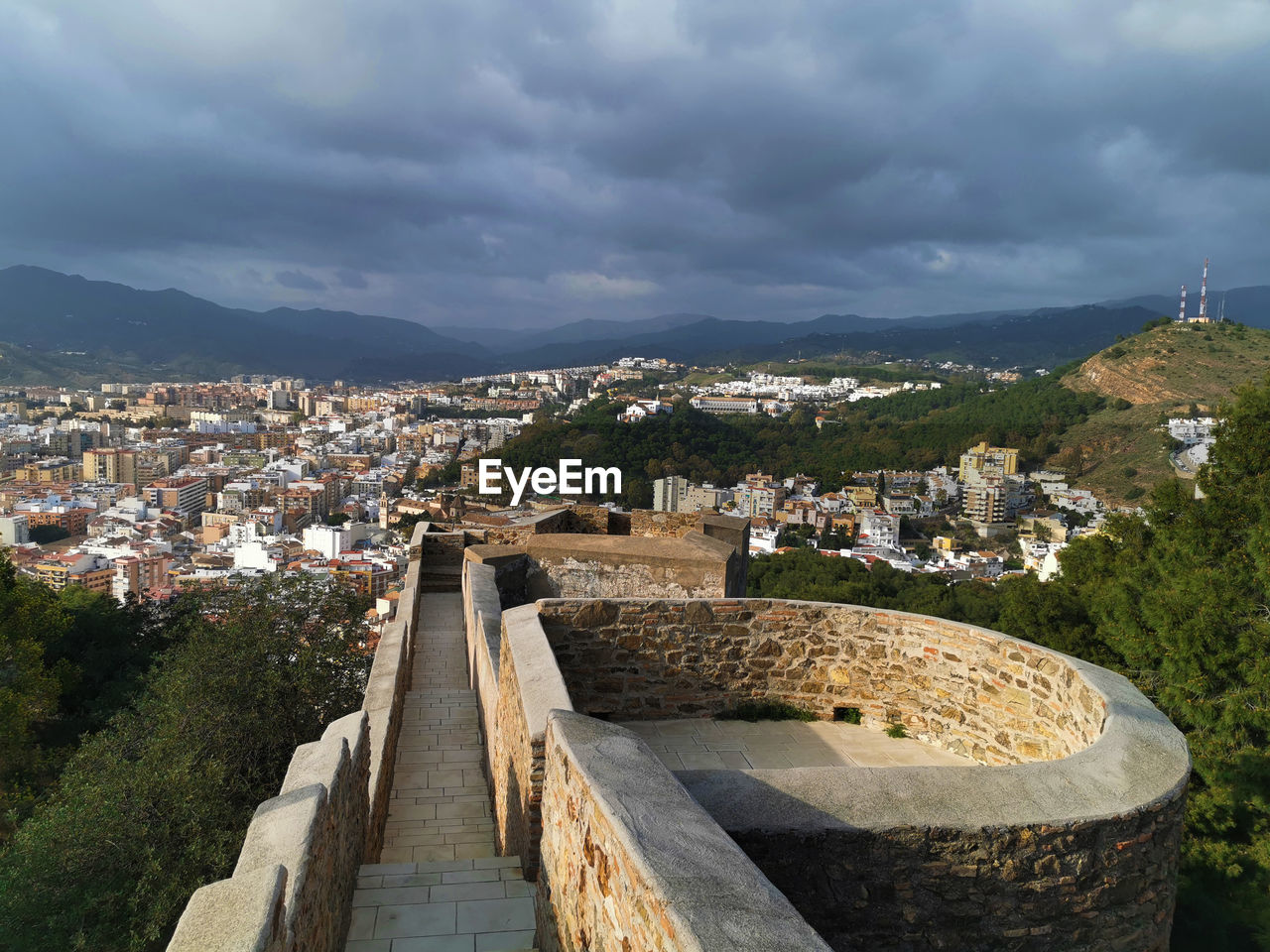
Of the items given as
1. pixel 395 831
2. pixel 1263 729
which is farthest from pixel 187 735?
pixel 1263 729

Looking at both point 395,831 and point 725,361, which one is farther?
point 725,361

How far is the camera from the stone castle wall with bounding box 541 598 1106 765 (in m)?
3.93

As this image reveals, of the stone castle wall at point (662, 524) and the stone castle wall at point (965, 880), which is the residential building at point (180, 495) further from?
the stone castle wall at point (965, 880)

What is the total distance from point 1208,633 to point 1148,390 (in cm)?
7124

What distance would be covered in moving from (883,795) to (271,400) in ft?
529

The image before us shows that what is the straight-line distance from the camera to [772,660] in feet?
13.7

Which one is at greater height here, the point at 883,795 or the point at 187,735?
the point at 883,795

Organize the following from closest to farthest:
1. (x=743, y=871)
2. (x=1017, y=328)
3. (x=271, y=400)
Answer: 1. (x=743, y=871)
2. (x=271, y=400)
3. (x=1017, y=328)

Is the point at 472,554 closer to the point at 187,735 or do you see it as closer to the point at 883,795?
the point at 187,735

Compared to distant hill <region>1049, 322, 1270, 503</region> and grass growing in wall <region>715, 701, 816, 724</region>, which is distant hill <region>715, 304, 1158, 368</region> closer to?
distant hill <region>1049, 322, 1270, 503</region>

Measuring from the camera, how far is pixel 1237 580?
6844mm

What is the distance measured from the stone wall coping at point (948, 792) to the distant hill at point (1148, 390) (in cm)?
5623

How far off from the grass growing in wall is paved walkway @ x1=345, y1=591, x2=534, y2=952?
1.33 meters

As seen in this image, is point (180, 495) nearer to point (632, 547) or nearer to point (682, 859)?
point (632, 547)
